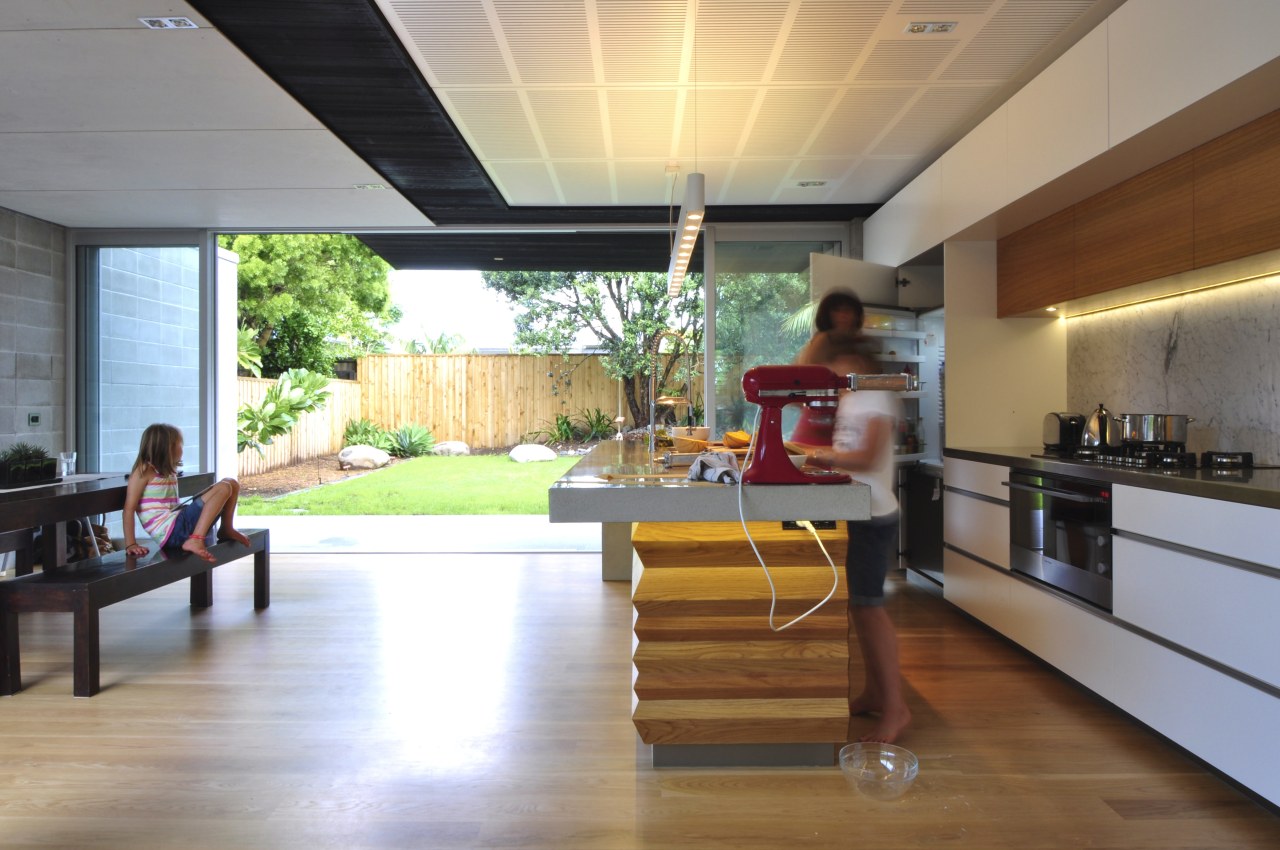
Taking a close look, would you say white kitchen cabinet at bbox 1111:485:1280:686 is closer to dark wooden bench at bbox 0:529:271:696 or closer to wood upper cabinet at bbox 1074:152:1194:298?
wood upper cabinet at bbox 1074:152:1194:298

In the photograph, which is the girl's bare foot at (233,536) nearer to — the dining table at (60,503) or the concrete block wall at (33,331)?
the dining table at (60,503)

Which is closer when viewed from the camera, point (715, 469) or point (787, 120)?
point (715, 469)

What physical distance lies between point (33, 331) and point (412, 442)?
22.0ft

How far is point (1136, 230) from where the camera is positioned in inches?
116

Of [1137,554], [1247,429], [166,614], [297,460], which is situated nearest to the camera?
[1137,554]

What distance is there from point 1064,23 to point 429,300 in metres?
15.6

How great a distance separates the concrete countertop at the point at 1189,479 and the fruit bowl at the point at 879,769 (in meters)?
1.11

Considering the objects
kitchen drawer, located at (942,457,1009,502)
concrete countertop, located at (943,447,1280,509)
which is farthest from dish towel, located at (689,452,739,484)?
kitchen drawer, located at (942,457,1009,502)

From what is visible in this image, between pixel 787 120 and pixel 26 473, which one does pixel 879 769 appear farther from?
pixel 26 473

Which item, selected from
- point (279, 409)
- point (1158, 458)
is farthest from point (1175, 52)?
point (279, 409)

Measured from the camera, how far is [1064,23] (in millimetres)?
3049

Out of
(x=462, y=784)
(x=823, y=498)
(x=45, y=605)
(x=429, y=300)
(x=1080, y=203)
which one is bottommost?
(x=462, y=784)

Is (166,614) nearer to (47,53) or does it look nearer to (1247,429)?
(47,53)

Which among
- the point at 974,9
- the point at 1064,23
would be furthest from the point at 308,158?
the point at 1064,23
